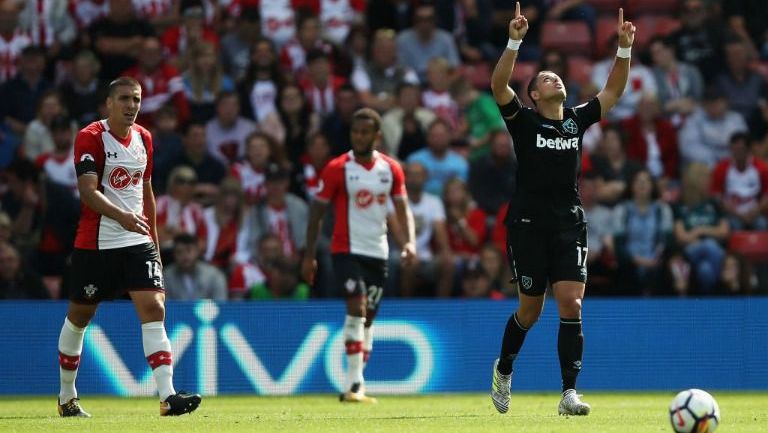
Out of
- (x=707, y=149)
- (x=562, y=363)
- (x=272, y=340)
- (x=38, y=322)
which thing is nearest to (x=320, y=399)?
(x=272, y=340)

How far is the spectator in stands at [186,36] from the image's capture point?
18.8m

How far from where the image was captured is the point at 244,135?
17.9 metres

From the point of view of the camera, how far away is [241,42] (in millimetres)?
19266

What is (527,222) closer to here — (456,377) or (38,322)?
(456,377)

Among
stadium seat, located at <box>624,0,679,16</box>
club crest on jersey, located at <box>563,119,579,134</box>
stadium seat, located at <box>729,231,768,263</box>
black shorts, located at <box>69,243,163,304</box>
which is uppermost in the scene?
stadium seat, located at <box>624,0,679,16</box>

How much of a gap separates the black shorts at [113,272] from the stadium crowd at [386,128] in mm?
5119

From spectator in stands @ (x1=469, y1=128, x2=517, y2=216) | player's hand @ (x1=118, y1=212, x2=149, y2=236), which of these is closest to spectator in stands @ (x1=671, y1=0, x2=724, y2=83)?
spectator in stands @ (x1=469, y1=128, x2=517, y2=216)

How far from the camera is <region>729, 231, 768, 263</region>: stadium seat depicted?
17266mm

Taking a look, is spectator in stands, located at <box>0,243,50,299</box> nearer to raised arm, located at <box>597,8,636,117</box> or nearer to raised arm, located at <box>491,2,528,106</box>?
raised arm, located at <box>491,2,528,106</box>

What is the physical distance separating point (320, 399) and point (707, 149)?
7692 millimetres

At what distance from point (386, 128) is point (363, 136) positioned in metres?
5.23

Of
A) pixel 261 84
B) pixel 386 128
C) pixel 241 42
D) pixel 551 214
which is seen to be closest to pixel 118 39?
pixel 241 42

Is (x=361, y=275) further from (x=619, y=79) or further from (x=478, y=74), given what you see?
(x=478, y=74)

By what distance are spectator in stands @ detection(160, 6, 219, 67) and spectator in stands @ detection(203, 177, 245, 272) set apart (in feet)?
8.45
